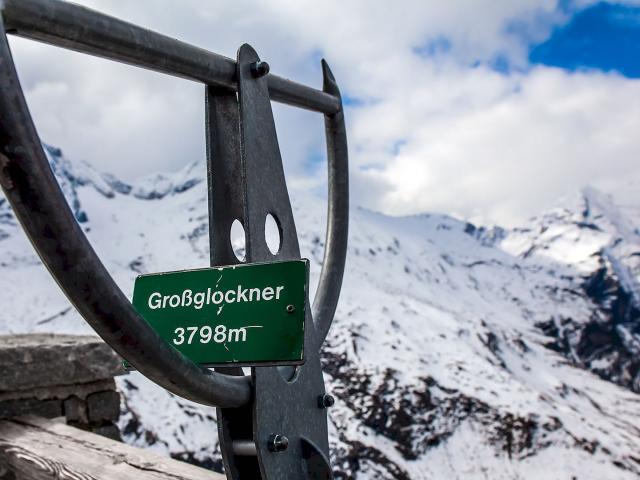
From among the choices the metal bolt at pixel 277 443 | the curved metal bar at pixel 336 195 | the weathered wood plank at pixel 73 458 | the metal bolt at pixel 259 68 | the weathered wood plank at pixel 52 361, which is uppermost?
the metal bolt at pixel 259 68

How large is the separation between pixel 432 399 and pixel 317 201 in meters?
25.8

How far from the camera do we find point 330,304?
1.65 meters

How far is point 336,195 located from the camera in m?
1.80

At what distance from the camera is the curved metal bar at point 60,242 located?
2.91 feet

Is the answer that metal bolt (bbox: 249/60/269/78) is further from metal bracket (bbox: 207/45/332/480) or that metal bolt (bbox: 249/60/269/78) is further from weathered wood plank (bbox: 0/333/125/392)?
weathered wood plank (bbox: 0/333/125/392)

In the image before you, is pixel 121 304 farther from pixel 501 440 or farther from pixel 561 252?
pixel 561 252

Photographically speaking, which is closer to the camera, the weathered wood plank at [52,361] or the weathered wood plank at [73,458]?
the weathered wood plank at [73,458]

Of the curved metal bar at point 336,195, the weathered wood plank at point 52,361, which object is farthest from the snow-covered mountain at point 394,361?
the curved metal bar at point 336,195

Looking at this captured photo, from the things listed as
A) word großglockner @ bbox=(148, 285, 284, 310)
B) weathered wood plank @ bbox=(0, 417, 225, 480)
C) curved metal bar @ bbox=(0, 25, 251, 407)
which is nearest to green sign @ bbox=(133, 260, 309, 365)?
word großglockner @ bbox=(148, 285, 284, 310)

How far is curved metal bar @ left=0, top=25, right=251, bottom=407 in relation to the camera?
2.91 feet

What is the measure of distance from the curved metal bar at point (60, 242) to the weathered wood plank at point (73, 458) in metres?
0.81

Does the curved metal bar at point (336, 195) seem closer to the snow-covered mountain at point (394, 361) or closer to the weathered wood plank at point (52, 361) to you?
the weathered wood plank at point (52, 361)

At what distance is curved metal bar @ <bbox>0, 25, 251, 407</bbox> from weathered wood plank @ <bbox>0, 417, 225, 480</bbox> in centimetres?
81

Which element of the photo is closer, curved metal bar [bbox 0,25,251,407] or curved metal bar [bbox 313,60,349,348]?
curved metal bar [bbox 0,25,251,407]
